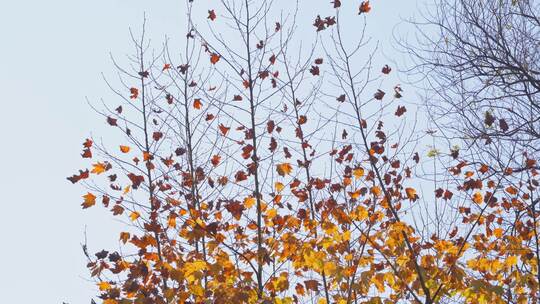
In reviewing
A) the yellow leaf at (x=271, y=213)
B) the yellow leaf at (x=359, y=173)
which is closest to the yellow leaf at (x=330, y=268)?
the yellow leaf at (x=271, y=213)

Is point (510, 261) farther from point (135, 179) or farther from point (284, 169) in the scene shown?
point (135, 179)

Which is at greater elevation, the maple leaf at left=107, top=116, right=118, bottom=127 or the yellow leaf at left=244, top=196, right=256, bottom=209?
the maple leaf at left=107, top=116, right=118, bottom=127

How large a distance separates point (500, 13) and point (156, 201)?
4.58 m

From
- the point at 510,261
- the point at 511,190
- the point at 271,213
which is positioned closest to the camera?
the point at 510,261

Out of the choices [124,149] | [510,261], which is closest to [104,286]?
[124,149]

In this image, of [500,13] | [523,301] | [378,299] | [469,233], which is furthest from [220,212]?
[500,13]

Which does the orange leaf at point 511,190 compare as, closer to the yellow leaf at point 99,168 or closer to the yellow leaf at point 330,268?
the yellow leaf at point 330,268

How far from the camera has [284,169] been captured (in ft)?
21.8

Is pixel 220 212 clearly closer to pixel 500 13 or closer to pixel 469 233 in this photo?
pixel 469 233

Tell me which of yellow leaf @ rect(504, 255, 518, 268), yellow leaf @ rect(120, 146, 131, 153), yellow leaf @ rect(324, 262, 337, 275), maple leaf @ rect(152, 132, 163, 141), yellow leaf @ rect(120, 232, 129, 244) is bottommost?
yellow leaf @ rect(324, 262, 337, 275)

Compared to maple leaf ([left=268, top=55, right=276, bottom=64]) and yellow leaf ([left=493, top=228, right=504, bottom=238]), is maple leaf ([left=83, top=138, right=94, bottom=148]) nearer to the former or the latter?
maple leaf ([left=268, top=55, right=276, bottom=64])

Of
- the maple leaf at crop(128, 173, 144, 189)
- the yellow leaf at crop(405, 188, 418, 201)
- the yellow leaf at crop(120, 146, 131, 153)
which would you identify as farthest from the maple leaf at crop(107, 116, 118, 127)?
the yellow leaf at crop(405, 188, 418, 201)

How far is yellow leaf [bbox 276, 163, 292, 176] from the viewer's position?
658 cm

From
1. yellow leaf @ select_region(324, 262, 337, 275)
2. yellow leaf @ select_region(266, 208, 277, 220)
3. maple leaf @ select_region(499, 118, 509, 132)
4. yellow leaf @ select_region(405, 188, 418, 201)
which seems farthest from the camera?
maple leaf @ select_region(499, 118, 509, 132)
